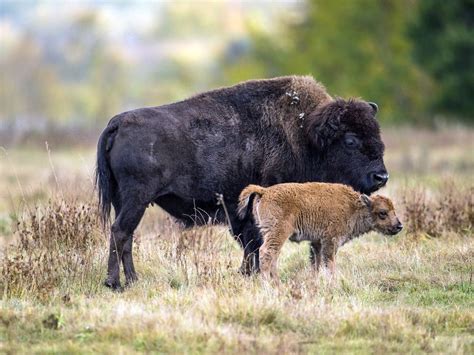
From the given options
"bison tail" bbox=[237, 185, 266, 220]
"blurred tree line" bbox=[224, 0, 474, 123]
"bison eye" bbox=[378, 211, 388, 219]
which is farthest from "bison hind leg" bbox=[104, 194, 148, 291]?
"blurred tree line" bbox=[224, 0, 474, 123]

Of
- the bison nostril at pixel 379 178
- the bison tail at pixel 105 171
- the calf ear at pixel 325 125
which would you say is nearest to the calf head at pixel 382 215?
the bison nostril at pixel 379 178

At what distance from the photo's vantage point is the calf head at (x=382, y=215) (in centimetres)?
1059

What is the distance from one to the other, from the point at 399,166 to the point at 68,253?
14.2 m

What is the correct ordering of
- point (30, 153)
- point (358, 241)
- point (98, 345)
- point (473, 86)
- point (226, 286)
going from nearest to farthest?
point (98, 345) < point (226, 286) < point (358, 241) < point (30, 153) < point (473, 86)

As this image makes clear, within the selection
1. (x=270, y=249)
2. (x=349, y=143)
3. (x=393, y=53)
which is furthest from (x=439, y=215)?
(x=393, y=53)

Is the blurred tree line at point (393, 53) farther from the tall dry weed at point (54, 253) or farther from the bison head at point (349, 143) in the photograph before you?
the tall dry weed at point (54, 253)

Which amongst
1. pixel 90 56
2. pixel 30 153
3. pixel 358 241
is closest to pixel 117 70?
pixel 90 56

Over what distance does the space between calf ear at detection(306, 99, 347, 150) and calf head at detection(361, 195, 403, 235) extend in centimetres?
94

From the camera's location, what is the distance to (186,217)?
10.6 meters

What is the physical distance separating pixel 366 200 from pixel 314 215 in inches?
27.9

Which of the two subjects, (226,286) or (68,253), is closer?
(226,286)

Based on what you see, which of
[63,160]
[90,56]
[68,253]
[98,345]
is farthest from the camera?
[90,56]

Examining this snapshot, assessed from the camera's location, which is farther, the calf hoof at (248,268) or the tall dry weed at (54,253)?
the calf hoof at (248,268)

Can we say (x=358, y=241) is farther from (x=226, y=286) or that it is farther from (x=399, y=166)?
(x=399, y=166)
